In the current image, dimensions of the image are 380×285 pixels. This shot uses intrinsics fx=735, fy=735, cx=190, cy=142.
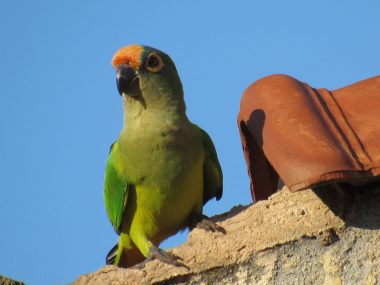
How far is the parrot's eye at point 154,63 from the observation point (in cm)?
504

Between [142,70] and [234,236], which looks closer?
[234,236]

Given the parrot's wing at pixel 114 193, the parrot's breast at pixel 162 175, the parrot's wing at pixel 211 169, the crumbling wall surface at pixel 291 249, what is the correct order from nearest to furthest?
the crumbling wall surface at pixel 291 249 < the parrot's breast at pixel 162 175 < the parrot's wing at pixel 114 193 < the parrot's wing at pixel 211 169

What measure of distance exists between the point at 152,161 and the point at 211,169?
0.52 meters

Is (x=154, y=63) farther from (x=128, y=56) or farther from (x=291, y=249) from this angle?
(x=291, y=249)

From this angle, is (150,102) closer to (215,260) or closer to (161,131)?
(161,131)

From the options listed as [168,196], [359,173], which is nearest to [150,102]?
[168,196]

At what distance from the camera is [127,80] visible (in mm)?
4922

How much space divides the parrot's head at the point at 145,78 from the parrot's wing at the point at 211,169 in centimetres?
30

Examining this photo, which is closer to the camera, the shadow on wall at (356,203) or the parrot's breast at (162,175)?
the shadow on wall at (356,203)

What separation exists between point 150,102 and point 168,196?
651 millimetres

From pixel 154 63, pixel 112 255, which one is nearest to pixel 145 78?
pixel 154 63

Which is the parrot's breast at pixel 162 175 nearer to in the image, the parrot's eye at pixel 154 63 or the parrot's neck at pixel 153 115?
the parrot's neck at pixel 153 115

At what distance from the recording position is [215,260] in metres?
3.41

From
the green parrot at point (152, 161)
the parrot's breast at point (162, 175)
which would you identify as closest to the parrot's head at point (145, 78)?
the green parrot at point (152, 161)
